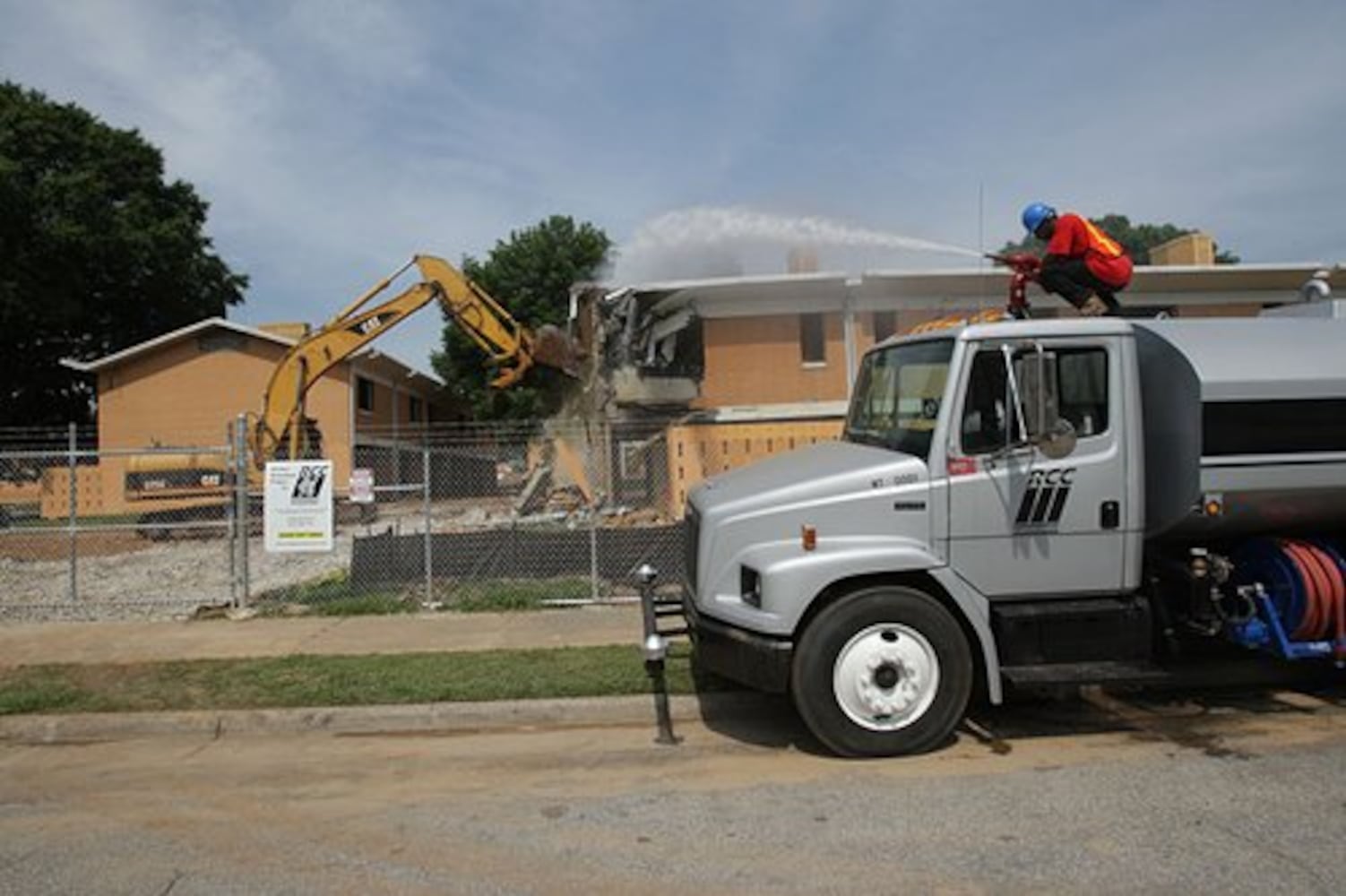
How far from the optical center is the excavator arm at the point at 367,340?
58.4ft

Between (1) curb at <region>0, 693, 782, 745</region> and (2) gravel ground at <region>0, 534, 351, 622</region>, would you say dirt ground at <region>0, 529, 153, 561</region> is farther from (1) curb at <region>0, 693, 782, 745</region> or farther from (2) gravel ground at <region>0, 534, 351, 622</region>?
(1) curb at <region>0, 693, 782, 745</region>

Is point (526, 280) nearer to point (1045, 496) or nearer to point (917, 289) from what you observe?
point (917, 289)

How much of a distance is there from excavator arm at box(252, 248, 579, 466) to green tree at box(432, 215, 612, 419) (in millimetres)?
23644

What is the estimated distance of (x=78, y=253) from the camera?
37.1 m

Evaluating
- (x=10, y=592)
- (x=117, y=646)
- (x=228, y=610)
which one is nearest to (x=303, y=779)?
(x=117, y=646)

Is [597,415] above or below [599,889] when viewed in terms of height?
above

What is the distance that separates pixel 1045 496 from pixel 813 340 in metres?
17.6

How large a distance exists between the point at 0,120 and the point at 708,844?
41239mm

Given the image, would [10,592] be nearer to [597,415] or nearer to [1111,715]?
[597,415]

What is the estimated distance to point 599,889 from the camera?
13.9 feet

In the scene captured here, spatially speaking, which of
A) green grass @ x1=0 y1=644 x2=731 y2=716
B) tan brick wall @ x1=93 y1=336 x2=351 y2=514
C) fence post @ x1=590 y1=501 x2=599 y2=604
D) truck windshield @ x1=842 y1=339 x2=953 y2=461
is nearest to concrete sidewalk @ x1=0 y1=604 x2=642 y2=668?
fence post @ x1=590 y1=501 x2=599 y2=604

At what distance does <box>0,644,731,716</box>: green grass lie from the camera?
7316 mm

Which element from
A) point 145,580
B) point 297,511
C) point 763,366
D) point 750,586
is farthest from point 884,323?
point 750,586

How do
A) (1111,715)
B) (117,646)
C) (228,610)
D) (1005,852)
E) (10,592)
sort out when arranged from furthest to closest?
(10,592), (228,610), (117,646), (1111,715), (1005,852)
